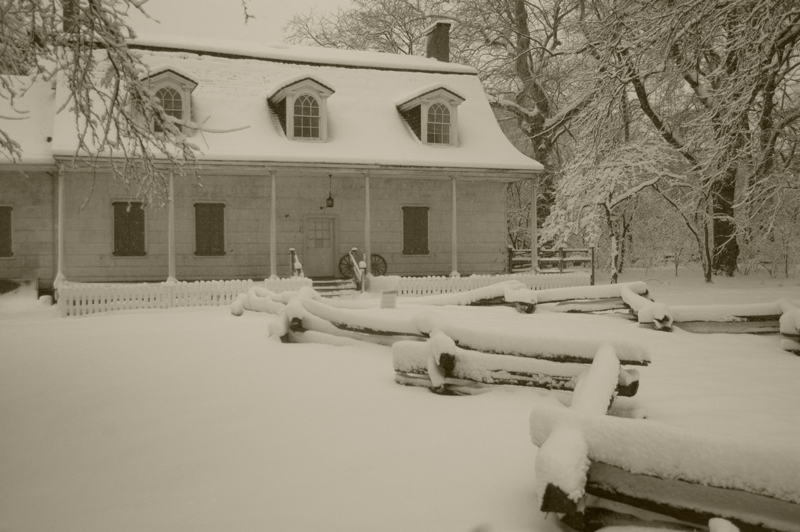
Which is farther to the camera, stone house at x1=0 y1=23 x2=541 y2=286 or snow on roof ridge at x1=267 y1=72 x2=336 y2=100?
snow on roof ridge at x1=267 y1=72 x2=336 y2=100

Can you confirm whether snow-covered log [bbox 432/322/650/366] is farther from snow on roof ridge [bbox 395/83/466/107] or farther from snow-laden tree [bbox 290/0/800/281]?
snow on roof ridge [bbox 395/83/466/107]

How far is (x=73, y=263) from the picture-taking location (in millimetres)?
18812

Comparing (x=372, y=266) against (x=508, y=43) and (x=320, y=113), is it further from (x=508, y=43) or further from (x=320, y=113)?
(x=508, y=43)

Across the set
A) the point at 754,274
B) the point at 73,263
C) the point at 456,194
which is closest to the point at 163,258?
the point at 73,263

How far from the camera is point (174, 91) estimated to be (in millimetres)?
19266

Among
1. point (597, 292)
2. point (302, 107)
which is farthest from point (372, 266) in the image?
point (597, 292)

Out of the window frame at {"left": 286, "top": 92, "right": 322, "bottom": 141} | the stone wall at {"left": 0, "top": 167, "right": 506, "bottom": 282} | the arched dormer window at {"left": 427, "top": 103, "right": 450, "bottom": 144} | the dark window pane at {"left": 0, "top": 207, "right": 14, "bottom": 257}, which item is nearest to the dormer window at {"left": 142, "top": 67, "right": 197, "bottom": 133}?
the stone wall at {"left": 0, "top": 167, "right": 506, "bottom": 282}

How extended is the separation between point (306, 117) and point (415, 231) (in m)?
5.10

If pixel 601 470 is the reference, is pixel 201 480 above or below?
below

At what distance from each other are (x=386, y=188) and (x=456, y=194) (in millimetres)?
2394

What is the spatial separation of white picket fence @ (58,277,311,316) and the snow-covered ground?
664 cm

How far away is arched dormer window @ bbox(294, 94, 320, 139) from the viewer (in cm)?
2014

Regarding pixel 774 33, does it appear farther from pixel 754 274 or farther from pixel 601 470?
pixel 754 274

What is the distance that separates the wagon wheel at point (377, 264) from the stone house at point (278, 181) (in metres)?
0.41
